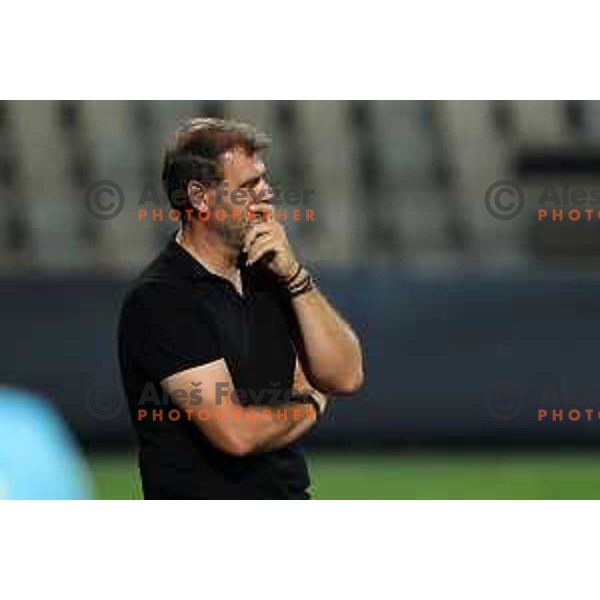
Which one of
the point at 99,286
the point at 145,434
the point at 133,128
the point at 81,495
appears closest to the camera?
the point at 145,434

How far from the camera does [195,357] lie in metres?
4.24

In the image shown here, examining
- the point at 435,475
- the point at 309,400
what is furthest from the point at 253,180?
the point at 435,475

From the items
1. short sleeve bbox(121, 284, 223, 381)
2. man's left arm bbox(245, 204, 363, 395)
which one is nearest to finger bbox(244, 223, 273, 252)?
man's left arm bbox(245, 204, 363, 395)

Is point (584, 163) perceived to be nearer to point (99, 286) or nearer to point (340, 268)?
point (340, 268)

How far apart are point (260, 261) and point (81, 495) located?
1890 millimetres

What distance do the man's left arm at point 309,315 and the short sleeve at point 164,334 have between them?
8.9 inches

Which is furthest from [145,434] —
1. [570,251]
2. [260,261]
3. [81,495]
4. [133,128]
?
[570,251]

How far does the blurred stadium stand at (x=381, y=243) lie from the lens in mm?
9477

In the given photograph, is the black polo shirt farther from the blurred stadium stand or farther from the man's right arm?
the blurred stadium stand

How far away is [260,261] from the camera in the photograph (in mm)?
4379

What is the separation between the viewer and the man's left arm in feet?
14.1
